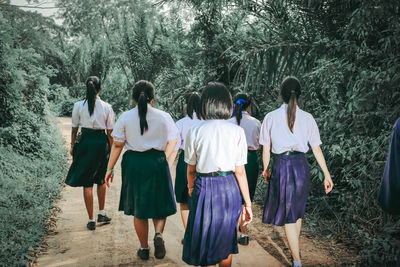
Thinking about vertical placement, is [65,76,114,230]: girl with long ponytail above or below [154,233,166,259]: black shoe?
above

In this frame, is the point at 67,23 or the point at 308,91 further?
the point at 67,23

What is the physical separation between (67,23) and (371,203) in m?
39.0

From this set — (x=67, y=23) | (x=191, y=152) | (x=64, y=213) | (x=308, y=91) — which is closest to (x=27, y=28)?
(x=64, y=213)

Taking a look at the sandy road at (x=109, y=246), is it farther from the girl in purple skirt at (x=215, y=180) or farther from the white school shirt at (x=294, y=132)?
the white school shirt at (x=294, y=132)

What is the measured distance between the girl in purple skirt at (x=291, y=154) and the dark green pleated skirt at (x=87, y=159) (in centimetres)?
249

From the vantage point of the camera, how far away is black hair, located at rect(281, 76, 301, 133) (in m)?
3.49

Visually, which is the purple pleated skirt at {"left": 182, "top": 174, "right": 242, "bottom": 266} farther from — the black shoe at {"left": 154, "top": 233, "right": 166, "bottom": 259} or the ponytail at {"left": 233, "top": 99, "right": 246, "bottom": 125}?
the ponytail at {"left": 233, "top": 99, "right": 246, "bottom": 125}

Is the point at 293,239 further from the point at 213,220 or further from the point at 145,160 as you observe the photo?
the point at 145,160

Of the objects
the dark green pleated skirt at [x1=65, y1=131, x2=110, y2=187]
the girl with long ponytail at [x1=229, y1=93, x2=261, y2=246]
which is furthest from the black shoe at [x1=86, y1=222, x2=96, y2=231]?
the girl with long ponytail at [x1=229, y1=93, x2=261, y2=246]

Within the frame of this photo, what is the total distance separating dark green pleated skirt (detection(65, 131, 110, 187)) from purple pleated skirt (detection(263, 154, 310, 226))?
2570 mm

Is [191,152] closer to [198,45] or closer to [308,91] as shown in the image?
[308,91]

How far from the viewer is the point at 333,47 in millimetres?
4926

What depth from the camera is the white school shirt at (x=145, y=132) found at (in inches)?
146

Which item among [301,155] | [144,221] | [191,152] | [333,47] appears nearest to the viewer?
[191,152]
